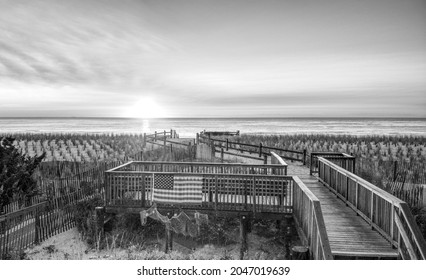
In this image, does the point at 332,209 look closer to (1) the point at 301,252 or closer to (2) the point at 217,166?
(1) the point at 301,252

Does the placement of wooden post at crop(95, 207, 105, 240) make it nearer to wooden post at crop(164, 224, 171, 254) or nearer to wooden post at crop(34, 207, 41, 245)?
wooden post at crop(34, 207, 41, 245)

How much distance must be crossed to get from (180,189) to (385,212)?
5170mm

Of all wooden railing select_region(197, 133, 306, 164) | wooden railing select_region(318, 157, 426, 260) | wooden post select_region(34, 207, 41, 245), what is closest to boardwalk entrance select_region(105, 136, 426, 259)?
wooden railing select_region(318, 157, 426, 260)

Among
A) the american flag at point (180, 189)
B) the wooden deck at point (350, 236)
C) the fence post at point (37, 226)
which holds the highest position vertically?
the american flag at point (180, 189)

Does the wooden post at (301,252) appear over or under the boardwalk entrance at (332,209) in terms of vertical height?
under

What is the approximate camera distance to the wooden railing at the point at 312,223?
213 inches

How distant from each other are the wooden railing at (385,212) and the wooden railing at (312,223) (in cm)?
127

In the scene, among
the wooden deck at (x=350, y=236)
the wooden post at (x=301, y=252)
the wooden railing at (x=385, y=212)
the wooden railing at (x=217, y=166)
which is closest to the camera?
the wooden railing at (x=385, y=212)

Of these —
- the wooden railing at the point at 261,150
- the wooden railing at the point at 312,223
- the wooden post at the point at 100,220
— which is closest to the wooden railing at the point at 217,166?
the wooden post at the point at 100,220

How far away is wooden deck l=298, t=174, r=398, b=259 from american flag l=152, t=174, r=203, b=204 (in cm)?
346

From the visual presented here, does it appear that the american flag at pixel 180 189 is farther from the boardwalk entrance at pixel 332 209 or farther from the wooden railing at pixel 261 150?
the wooden railing at pixel 261 150

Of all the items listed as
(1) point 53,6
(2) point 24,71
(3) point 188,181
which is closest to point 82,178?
(2) point 24,71

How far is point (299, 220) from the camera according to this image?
304 inches

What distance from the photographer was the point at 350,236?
21.2 feet
